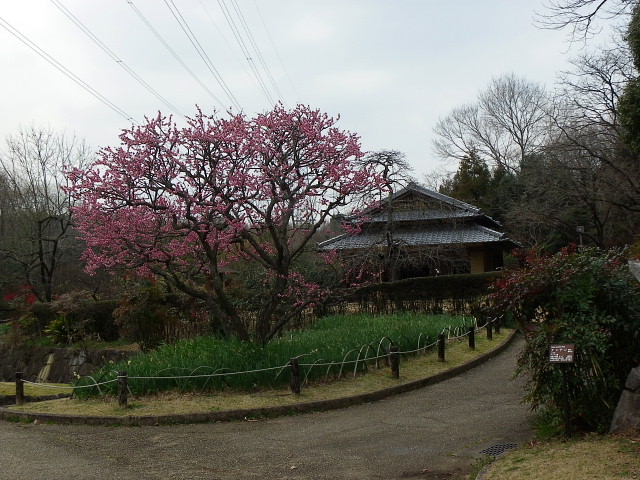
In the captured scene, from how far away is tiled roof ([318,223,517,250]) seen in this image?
1196 inches

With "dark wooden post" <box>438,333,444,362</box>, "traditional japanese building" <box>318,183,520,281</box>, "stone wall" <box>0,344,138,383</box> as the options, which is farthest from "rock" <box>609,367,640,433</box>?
"traditional japanese building" <box>318,183,520,281</box>

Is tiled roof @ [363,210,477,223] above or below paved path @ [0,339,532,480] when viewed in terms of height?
above

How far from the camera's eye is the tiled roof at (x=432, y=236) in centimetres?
3039

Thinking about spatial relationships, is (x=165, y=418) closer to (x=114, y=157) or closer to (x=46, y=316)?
(x=114, y=157)

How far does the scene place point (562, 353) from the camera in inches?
253

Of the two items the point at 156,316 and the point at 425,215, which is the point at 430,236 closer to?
the point at 425,215

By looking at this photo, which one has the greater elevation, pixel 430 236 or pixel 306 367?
pixel 430 236

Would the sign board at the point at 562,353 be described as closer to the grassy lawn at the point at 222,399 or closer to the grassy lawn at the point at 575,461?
the grassy lawn at the point at 575,461

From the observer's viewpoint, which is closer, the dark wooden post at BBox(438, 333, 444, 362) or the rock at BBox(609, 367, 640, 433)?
the rock at BBox(609, 367, 640, 433)

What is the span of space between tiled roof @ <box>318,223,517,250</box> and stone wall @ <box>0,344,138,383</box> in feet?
40.7

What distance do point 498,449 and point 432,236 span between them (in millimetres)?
25342

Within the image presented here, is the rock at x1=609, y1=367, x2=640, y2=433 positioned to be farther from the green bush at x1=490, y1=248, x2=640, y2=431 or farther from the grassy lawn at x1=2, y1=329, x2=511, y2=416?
the grassy lawn at x1=2, y1=329, x2=511, y2=416

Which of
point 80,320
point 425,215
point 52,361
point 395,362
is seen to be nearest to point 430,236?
point 425,215

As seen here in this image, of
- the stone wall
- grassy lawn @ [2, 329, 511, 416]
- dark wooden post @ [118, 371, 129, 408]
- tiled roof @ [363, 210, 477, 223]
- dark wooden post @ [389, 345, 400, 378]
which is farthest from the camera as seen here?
tiled roof @ [363, 210, 477, 223]
